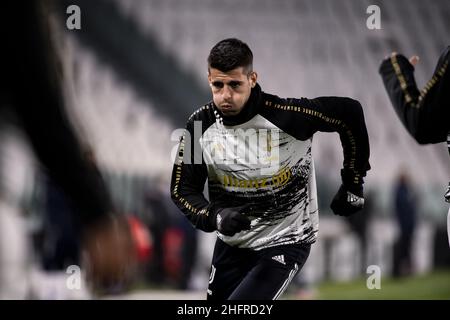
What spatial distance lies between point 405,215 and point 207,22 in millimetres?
3355

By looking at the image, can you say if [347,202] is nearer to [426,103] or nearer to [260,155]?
[260,155]

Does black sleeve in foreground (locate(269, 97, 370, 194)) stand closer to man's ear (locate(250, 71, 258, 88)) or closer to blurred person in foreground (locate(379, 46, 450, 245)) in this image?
man's ear (locate(250, 71, 258, 88))

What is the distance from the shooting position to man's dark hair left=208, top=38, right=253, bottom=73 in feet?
11.9

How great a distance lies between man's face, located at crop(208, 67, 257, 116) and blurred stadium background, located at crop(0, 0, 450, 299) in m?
4.92

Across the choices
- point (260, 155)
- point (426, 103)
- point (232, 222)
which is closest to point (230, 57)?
point (260, 155)

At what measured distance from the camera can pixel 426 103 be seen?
3107mm

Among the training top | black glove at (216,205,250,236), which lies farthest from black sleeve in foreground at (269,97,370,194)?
black glove at (216,205,250,236)

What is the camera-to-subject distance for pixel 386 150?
29.4 feet

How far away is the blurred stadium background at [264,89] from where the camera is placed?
340 inches

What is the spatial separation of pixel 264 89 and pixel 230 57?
16.3 ft

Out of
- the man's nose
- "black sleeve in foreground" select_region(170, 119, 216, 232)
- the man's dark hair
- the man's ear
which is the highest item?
the man's dark hair

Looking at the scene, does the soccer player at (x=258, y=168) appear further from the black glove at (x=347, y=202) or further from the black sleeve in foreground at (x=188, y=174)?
the black glove at (x=347, y=202)
